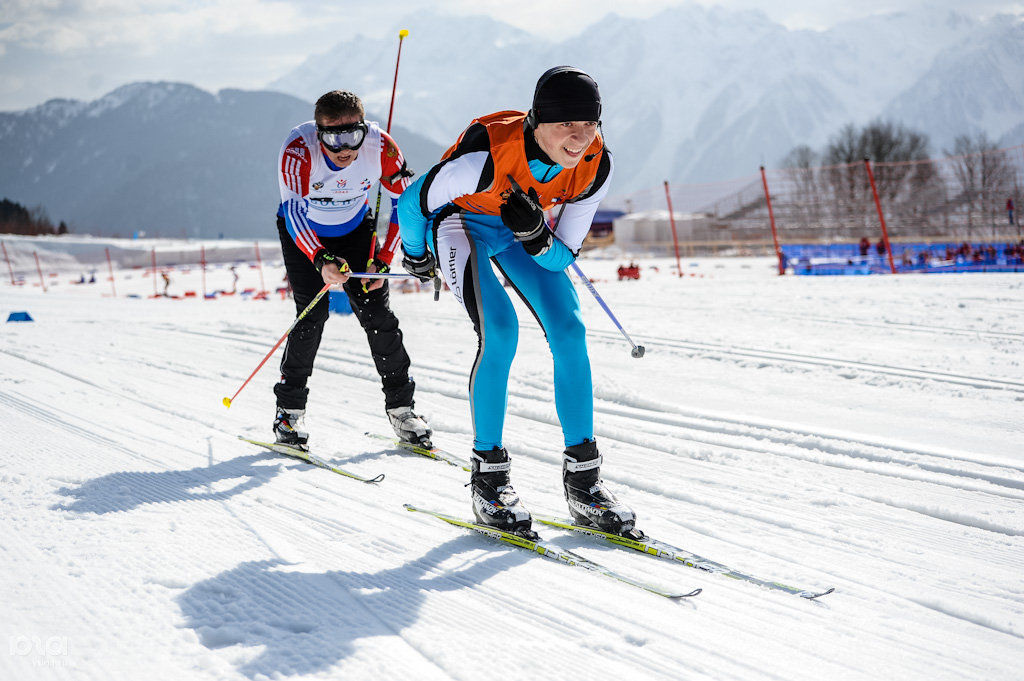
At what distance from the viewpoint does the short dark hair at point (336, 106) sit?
3.96 metres

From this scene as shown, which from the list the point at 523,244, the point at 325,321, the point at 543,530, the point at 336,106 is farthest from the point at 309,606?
the point at 336,106

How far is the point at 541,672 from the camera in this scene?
1.86 meters

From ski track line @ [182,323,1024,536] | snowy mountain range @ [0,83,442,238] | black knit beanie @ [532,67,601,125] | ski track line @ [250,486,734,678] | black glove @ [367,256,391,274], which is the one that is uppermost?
snowy mountain range @ [0,83,442,238]

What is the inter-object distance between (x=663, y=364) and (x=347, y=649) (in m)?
4.32

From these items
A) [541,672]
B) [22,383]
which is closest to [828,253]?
[22,383]

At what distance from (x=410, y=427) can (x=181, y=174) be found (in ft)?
583

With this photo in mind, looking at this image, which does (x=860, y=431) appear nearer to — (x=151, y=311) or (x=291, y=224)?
(x=291, y=224)

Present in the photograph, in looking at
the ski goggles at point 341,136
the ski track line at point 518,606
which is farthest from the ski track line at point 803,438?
the ski goggles at point 341,136

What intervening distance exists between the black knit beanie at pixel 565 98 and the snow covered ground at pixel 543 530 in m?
1.51

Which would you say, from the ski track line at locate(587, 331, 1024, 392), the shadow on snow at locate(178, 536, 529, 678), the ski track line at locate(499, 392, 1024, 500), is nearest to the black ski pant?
→ the ski track line at locate(499, 392, 1024, 500)

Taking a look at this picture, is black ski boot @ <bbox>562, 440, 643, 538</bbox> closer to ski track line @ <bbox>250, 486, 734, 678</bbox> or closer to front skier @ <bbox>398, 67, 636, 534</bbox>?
front skier @ <bbox>398, 67, 636, 534</bbox>

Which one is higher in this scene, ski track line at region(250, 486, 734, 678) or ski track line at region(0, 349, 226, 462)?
ski track line at region(0, 349, 226, 462)

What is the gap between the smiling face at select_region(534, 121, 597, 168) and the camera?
2.64 metres

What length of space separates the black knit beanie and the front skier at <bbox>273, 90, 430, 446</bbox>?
1.67 metres
